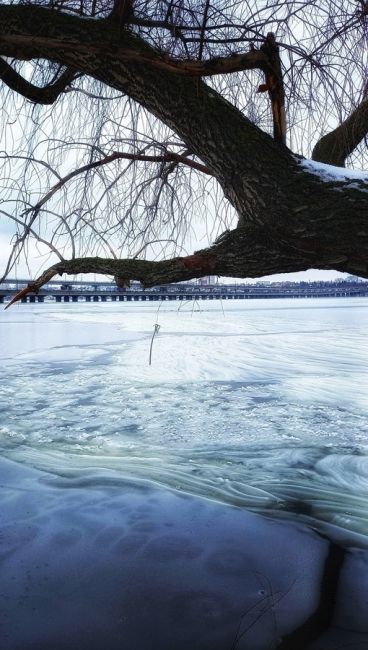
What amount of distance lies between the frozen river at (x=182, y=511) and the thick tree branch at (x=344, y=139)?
1.64 m

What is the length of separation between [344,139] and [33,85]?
1.36 metres

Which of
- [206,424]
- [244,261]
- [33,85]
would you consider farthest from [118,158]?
[206,424]

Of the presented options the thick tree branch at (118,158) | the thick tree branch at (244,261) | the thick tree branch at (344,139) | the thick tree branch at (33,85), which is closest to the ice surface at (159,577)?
the thick tree branch at (244,261)

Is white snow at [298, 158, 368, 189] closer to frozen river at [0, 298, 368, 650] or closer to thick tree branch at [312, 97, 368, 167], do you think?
thick tree branch at [312, 97, 368, 167]

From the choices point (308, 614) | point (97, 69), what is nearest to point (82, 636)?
point (308, 614)

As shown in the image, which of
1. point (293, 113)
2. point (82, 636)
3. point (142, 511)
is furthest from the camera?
point (142, 511)

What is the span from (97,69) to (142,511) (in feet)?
7.54

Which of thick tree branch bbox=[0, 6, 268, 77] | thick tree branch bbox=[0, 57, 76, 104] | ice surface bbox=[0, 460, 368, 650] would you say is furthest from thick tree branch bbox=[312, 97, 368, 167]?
ice surface bbox=[0, 460, 368, 650]

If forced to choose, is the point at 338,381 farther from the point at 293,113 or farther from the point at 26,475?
the point at 293,113

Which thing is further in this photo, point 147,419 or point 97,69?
point 147,419

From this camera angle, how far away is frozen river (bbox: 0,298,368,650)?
1.98m

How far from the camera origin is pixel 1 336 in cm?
1655

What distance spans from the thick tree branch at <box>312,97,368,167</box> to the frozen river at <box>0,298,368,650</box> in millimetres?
1636

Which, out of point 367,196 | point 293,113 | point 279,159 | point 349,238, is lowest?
point 349,238
